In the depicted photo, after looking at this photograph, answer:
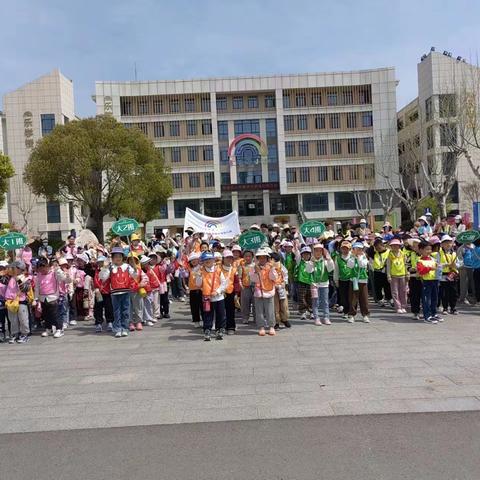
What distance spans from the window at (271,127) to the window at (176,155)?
957 centimetres

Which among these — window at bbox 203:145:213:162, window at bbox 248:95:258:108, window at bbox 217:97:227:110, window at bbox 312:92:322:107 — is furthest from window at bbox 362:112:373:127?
window at bbox 203:145:213:162

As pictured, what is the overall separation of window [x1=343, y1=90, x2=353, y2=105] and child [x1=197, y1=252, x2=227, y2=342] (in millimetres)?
48510

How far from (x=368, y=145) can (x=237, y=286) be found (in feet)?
152

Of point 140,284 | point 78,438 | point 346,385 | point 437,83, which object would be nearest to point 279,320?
point 140,284

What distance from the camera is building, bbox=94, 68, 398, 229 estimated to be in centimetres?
5347

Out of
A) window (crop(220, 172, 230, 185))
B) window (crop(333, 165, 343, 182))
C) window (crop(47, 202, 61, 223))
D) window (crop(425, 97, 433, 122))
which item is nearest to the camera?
window (crop(425, 97, 433, 122))

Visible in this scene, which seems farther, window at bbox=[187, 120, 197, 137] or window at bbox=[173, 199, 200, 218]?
window at bbox=[173, 199, 200, 218]


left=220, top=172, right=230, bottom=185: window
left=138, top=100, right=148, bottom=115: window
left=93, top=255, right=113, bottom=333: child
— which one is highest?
left=138, top=100, right=148, bottom=115: window

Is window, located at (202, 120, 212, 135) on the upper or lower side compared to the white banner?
upper

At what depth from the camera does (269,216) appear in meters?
56.4

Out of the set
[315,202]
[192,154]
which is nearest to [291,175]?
[315,202]

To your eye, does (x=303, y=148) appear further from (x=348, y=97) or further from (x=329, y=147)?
(x=348, y=97)

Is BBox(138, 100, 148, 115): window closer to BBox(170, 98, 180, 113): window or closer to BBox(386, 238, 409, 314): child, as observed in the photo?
BBox(170, 98, 180, 113): window

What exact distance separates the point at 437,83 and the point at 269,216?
20889mm
